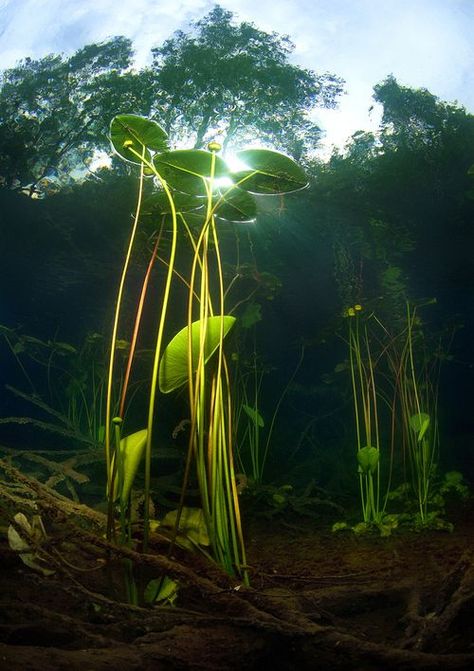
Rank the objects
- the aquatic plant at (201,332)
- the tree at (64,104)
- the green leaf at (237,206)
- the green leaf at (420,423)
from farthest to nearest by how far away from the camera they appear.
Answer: the tree at (64,104) → the green leaf at (420,423) → the green leaf at (237,206) → the aquatic plant at (201,332)

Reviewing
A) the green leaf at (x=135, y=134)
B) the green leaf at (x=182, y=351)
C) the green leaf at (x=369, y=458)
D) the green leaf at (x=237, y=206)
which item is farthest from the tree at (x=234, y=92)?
the green leaf at (x=369, y=458)

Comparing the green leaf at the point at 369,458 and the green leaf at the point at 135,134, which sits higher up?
the green leaf at the point at 135,134

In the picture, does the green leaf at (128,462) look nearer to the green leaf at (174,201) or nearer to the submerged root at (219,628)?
the submerged root at (219,628)

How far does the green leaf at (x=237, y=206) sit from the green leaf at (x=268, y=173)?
0.05 meters

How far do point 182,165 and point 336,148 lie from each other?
3403 mm

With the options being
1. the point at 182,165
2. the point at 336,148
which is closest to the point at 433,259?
the point at 336,148

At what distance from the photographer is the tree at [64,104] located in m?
4.41

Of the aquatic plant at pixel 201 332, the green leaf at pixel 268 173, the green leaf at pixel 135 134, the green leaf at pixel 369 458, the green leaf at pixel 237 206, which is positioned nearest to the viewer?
the aquatic plant at pixel 201 332

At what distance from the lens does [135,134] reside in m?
1.91

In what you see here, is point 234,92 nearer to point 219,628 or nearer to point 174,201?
point 174,201

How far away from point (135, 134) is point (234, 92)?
315 cm

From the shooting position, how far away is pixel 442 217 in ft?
19.6

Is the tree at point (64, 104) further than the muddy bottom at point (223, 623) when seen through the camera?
Yes

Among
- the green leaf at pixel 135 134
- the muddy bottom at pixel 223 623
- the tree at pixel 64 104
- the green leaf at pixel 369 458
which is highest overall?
the tree at pixel 64 104
